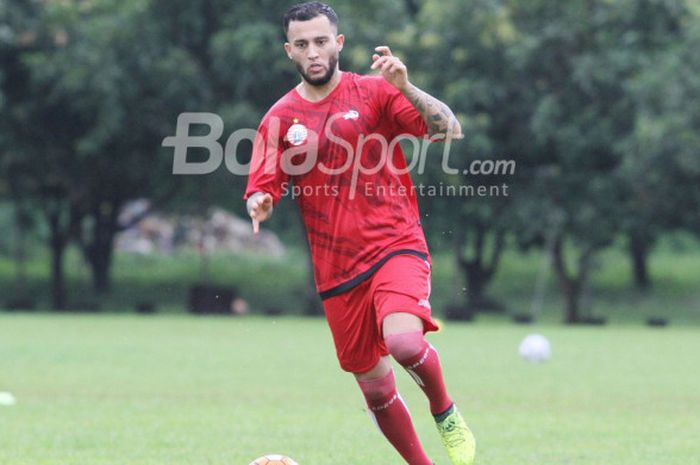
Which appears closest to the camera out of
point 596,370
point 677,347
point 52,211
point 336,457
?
point 336,457

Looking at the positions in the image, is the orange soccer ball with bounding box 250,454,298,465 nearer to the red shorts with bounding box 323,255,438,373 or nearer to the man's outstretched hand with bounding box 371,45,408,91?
the red shorts with bounding box 323,255,438,373

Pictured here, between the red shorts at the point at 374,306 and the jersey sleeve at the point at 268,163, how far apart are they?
28.2 inches

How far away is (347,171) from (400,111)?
45 centimetres

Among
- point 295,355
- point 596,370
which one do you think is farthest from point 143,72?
→ point 596,370

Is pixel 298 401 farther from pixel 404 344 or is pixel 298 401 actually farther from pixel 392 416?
pixel 404 344

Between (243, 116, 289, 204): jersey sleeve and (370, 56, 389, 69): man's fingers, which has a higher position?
(370, 56, 389, 69): man's fingers

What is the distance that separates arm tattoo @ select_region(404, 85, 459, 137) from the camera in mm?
6828

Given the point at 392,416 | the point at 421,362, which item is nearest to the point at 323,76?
the point at 421,362

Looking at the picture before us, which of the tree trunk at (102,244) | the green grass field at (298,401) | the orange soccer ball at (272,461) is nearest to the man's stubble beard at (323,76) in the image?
the orange soccer ball at (272,461)

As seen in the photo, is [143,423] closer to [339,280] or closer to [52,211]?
[339,280]

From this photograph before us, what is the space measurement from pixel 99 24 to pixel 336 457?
25970 mm

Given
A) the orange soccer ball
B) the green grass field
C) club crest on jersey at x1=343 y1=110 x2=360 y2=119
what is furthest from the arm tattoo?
the green grass field

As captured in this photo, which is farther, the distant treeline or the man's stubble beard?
the distant treeline

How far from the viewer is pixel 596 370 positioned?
1680 centimetres
